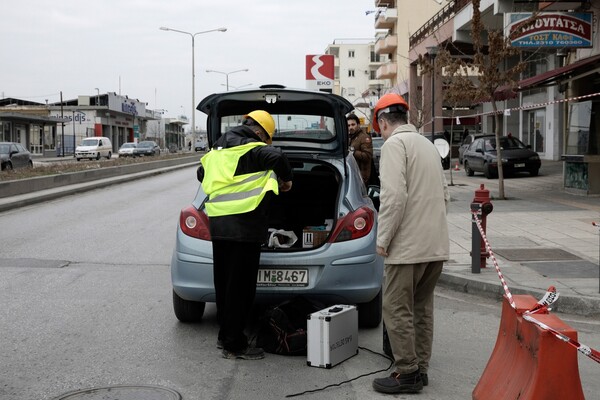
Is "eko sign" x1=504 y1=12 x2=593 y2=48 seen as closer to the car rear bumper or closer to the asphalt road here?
the asphalt road

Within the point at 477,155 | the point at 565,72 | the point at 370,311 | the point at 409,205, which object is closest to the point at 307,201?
the point at 370,311

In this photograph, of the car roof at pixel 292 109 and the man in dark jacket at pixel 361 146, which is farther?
the man in dark jacket at pixel 361 146

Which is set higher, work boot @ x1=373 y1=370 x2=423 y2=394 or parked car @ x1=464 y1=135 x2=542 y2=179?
parked car @ x1=464 y1=135 x2=542 y2=179

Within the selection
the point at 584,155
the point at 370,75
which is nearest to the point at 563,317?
the point at 584,155

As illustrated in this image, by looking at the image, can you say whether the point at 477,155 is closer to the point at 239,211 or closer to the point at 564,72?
the point at 564,72

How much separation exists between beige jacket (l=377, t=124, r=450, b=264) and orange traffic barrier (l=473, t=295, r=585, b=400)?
61cm

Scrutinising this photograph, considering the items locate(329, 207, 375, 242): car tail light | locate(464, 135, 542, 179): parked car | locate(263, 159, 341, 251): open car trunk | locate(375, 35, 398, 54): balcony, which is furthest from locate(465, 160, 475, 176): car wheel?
locate(375, 35, 398, 54): balcony

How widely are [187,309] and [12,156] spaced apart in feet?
84.1

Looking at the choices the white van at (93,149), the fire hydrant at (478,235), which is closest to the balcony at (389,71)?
the white van at (93,149)

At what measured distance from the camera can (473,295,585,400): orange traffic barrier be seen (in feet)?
11.3

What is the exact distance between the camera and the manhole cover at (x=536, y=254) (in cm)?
909

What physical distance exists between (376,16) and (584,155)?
6032 centimetres

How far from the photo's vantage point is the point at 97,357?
529 cm

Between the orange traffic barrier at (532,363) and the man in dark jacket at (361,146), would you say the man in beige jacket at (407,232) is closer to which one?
the orange traffic barrier at (532,363)
